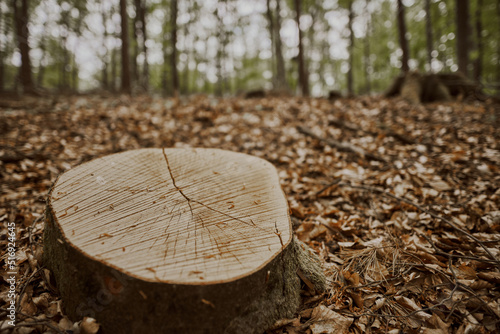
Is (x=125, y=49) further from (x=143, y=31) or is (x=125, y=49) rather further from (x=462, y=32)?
(x=462, y=32)

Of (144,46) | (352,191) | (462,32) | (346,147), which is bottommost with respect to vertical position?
(352,191)

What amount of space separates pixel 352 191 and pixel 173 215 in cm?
205

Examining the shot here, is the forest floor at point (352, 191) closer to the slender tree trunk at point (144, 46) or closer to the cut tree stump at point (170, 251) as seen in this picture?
the cut tree stump at point (170, 251)

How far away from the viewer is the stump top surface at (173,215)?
1.10 meters

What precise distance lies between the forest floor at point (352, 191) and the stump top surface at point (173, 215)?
456 millimetres

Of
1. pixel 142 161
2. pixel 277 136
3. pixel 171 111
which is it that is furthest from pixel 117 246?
pixel 171 111

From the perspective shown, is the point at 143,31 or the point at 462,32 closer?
the point at 462,32

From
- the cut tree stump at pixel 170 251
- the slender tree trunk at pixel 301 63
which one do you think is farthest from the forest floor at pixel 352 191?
the slender tree trunk at pixel 301 63

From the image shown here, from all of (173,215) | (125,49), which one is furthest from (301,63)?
(173,215)

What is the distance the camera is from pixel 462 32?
669cm

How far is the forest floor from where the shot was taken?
4.53 feet

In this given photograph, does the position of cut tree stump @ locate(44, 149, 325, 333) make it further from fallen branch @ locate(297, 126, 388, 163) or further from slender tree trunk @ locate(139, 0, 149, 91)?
slender tree trunk @ locate(139, 0, 149, 91)

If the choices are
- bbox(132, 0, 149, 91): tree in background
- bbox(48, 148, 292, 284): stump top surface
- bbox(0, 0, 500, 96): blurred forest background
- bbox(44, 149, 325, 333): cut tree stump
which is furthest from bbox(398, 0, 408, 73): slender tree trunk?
bbox(132, 0, 149, 91): tree in background

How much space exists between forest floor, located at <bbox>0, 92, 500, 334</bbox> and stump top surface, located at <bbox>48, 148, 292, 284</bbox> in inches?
17.9
